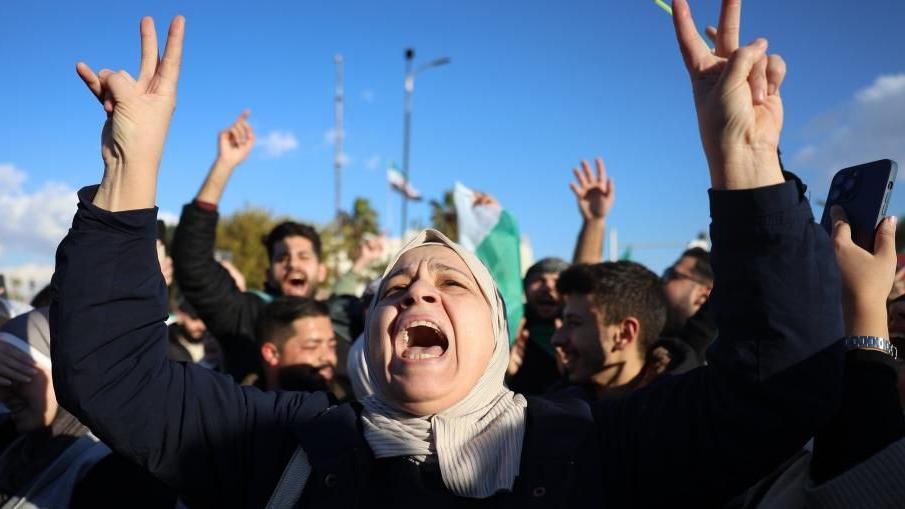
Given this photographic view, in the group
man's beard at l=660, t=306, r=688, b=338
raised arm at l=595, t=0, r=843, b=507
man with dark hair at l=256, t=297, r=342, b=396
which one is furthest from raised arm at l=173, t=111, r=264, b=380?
raised arm at l=595, t=0, r=843, b=507

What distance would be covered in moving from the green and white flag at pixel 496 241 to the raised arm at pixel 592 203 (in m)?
0.51

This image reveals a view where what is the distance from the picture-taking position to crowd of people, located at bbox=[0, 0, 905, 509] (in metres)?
1.54

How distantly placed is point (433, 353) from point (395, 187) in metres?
22.7

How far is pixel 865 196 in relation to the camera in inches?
71.9

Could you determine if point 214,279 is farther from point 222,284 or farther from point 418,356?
point 418,356

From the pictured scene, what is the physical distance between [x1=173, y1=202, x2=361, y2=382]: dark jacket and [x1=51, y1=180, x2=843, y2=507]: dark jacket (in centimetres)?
232

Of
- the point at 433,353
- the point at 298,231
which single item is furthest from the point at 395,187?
the point at 433,353

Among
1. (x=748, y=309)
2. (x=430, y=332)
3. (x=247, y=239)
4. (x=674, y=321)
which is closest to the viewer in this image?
(x=748, y=309)

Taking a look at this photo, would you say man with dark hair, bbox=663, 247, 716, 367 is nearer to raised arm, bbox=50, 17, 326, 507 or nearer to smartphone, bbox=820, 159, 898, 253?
smartphone, bbox=820, 159, 898, 253

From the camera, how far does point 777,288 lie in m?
1.50

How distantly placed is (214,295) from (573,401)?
117 inches

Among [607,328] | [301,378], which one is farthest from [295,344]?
[607,328]

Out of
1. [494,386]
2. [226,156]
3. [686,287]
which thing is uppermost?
[226,156]

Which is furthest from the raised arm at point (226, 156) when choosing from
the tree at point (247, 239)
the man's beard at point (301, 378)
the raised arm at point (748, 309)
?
the tree at point (247, 239)
